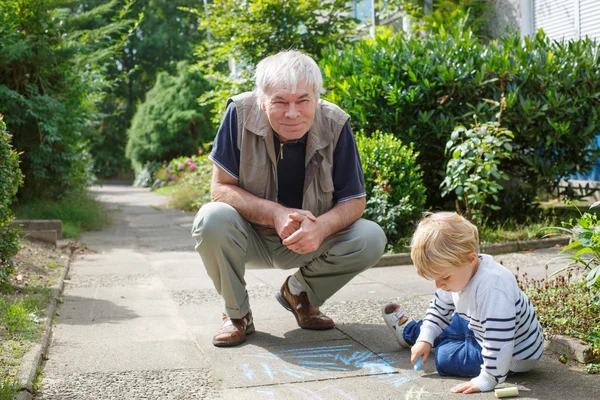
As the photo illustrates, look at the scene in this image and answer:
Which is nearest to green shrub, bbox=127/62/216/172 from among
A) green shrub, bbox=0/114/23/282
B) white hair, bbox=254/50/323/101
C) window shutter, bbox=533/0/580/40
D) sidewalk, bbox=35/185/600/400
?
window shutter, bbox=533/0/580/40

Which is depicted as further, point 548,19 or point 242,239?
point 548,19

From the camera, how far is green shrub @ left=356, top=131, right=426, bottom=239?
21.0 ft

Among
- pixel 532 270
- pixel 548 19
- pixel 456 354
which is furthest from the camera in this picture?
pixel 548 19

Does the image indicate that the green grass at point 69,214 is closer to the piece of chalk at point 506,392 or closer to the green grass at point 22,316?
the green grass at point 22,316

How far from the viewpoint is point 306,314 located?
3957 millimetres

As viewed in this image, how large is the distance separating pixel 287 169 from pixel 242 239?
0.49m

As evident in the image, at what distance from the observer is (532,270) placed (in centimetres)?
535

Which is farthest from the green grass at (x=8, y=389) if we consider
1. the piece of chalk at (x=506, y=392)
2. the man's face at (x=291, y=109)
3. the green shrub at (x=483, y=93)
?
the green shrub at (x=483, y=93)

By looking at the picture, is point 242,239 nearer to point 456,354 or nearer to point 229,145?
point 229,145

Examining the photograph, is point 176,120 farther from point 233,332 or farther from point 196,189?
point 233,332

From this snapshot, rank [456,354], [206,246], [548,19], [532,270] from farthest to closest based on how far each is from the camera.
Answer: [548,19]
[532,270]
[206,246]
[456,354]

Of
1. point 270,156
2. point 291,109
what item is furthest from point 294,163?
point 291,109

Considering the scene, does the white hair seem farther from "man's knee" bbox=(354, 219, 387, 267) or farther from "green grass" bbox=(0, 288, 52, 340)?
"green grass" bbox=(0, 288, 52, 340)

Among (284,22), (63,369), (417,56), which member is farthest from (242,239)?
(284,22)
